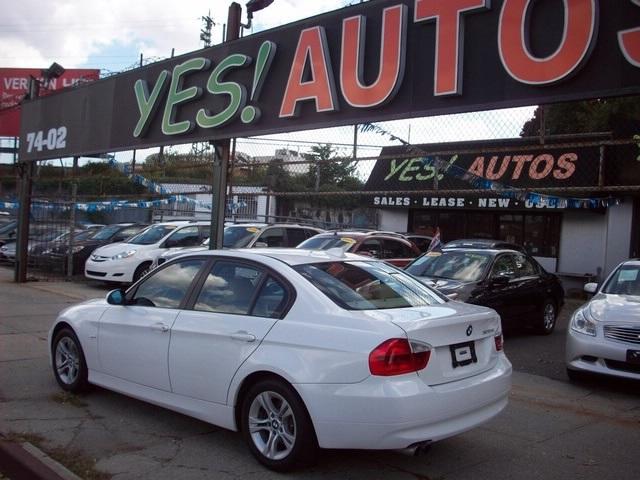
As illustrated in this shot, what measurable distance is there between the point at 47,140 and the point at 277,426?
40.1ft

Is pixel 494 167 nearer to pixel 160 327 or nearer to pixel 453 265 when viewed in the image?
pixel 453 265

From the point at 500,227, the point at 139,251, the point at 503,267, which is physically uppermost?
the point at 500,227

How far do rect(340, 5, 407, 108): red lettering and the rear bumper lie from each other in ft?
13.7

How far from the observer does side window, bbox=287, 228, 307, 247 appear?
15484 mm

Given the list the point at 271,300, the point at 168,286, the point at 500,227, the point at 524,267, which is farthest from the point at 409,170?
the point at 271,300

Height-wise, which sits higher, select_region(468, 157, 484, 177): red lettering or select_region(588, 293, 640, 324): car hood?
select_region(468, 157, 484, 177): red lettering

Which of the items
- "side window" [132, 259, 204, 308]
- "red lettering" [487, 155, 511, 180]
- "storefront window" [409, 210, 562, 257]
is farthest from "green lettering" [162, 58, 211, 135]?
"storefront window" [409, 210, 562, 257]

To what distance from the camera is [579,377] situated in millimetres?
7617

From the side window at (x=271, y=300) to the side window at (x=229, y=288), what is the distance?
0.09 metres

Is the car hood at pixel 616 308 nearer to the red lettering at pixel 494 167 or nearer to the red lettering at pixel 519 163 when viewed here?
the red lettering at pixel 519 163

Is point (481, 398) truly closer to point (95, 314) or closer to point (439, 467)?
point (439, 467)

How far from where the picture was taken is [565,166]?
59.2ft

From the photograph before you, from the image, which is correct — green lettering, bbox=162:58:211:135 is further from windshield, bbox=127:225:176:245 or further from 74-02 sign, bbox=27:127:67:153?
windshield, bbox=127:225:176:245

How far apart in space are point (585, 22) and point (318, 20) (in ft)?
11.5
